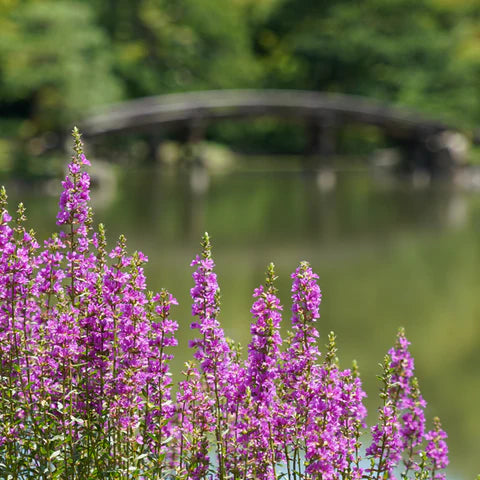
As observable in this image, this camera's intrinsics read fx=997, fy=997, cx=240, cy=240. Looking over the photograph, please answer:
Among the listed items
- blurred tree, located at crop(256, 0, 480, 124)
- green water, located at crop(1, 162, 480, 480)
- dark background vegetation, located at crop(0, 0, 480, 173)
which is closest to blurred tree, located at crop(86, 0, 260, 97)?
dark background vegetation, located at crop(0, 0, 480, 173)

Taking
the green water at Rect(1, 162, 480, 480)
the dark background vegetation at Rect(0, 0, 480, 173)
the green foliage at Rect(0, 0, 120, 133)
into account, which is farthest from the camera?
the dark background vegetation at Rect(0, 0, 480, 173)

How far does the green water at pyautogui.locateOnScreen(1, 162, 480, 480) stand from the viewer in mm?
9438

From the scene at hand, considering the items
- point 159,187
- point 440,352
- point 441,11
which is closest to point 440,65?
point 441,11

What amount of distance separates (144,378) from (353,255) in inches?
571

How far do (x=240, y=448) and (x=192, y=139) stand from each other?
3967 cm

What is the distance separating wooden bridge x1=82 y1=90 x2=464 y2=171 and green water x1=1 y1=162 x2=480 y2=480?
393cm

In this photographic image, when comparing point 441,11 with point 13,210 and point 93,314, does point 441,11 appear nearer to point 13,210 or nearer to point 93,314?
point 13,210

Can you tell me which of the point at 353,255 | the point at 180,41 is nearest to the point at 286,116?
the point at 180,41

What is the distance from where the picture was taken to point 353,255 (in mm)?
18000

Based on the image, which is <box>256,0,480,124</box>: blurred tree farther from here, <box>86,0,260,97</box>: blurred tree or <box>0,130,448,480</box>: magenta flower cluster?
<box>0,130,448,480</box>: magenta flower cluster

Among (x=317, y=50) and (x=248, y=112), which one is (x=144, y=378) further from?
(x=317, y=50)

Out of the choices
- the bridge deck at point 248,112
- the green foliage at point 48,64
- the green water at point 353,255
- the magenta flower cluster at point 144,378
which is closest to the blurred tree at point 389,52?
the bridge deck at point 248,112

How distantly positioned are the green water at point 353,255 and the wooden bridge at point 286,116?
393 cm

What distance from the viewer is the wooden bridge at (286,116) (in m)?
39.4
